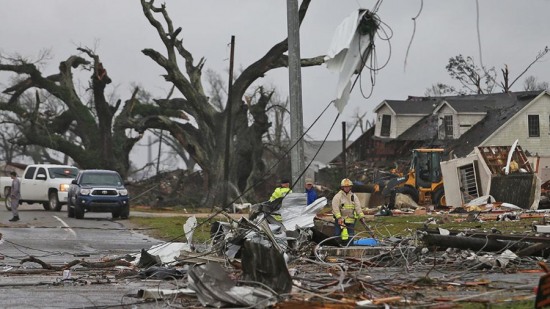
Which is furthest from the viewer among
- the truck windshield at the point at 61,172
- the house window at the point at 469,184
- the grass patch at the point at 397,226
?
the truck windshield at the point at 61,172

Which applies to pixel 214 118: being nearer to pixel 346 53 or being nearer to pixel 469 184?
pixel 469 184

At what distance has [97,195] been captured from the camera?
125 feet

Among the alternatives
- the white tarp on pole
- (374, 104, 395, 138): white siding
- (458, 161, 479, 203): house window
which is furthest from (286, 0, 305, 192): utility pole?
(374, 104, 395, 138): white siding

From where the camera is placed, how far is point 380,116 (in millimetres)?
78062

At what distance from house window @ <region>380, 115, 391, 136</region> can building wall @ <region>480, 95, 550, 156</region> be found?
1020 cm

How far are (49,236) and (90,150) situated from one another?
114 feet

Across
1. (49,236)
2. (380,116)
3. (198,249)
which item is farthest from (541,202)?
(380,116)

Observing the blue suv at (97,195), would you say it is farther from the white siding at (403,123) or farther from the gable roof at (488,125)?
the white siding at (403,123)

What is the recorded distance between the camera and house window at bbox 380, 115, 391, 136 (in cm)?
7712

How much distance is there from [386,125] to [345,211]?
5718cm

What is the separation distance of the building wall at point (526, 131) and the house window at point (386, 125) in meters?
10.2

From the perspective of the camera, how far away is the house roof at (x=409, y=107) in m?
76.0

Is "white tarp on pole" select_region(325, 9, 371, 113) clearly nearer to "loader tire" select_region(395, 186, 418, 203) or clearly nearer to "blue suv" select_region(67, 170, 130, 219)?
"blue suv" select_region(67, 170, 130, 219)

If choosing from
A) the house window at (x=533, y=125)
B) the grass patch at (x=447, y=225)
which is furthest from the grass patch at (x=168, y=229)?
the house window at (x=533, y=125)
